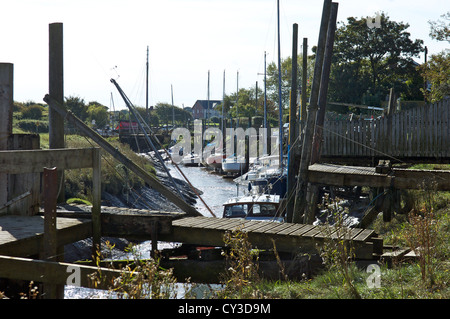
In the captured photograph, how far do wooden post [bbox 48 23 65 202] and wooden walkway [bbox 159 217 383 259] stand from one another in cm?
253

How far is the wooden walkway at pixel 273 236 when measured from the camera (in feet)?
A: 23.8

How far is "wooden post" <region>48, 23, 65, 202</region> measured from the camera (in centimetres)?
905

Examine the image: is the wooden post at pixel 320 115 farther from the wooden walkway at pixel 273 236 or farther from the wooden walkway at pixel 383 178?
the wooden walkway at pixel 273 236

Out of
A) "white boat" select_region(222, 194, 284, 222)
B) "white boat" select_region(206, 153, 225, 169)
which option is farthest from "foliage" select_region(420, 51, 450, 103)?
"white boat" select_region(206, 153, 225, 169)

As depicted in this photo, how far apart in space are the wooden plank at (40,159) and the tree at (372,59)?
120 feet

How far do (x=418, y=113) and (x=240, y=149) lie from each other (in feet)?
120

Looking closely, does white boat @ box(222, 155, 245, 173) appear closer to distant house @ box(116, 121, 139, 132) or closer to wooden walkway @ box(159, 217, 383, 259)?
distant house @ box(116, 121, 139, 132)

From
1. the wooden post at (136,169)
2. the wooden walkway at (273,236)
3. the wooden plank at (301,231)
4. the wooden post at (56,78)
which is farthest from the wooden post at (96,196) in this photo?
the wooden plank at (301,231)

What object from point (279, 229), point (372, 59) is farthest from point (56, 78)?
point (372, 59)

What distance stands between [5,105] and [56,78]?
1264mm

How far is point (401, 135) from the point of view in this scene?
1731 centimetres
